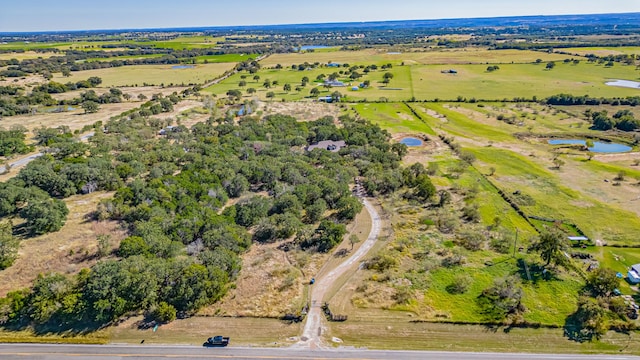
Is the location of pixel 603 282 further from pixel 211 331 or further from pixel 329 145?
pixel 329 145

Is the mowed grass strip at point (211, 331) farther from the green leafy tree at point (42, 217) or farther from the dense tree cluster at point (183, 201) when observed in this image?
the green leafy tree at point (42, 217)

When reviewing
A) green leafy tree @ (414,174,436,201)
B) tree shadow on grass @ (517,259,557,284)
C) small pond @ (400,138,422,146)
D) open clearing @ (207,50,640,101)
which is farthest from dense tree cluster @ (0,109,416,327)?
open clearing @ (207,50,640,101)

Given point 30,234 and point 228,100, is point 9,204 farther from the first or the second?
point 228,100

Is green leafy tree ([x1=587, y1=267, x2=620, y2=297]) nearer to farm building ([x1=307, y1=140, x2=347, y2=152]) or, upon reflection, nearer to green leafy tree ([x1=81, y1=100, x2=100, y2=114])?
farm building ([x1=307, y1=140, x2=347, y2=152])

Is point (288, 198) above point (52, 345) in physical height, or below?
above

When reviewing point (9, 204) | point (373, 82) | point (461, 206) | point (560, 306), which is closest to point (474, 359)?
point (560, 306)

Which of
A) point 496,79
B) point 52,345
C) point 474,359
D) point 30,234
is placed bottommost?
point 474,359

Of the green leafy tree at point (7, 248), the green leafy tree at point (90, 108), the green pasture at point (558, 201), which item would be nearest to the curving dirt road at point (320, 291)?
the green pasture at point (558, 201)
